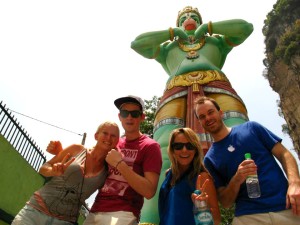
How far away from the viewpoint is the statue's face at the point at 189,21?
7.50m

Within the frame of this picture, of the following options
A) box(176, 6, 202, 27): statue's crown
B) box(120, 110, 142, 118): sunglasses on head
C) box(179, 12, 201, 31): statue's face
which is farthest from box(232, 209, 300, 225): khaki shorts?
box(176, 6, 202, 27): statue's crown

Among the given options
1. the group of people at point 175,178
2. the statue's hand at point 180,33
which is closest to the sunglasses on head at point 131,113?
the group of people at point 175,178

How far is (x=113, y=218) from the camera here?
2.16 metres

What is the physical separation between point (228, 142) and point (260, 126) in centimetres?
26

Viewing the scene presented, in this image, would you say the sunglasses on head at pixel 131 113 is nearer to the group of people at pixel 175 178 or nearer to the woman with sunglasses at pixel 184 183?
the group of people at pixel 175 178

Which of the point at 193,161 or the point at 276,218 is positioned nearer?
the point at 276,218

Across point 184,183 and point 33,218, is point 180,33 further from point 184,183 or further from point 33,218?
point 33,218

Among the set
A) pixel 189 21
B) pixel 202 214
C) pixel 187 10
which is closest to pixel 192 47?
pixel 189 21

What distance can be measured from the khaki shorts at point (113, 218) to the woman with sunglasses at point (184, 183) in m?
0.21

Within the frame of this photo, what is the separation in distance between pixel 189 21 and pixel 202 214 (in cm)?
638

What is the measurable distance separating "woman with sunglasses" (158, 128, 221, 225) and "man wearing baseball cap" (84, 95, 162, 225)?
12 cm

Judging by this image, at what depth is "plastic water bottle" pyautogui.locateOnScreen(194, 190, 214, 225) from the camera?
6.14ft

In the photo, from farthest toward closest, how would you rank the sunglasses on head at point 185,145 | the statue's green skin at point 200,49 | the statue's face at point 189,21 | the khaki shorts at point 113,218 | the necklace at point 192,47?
the statue's face at point 189,21 → the necklace at point 192,47 → the statue's green skin at point 200,49 → the sunglasses on head at point 185,145 → the khaki shorts at point 113,218

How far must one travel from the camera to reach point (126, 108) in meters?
2.68
